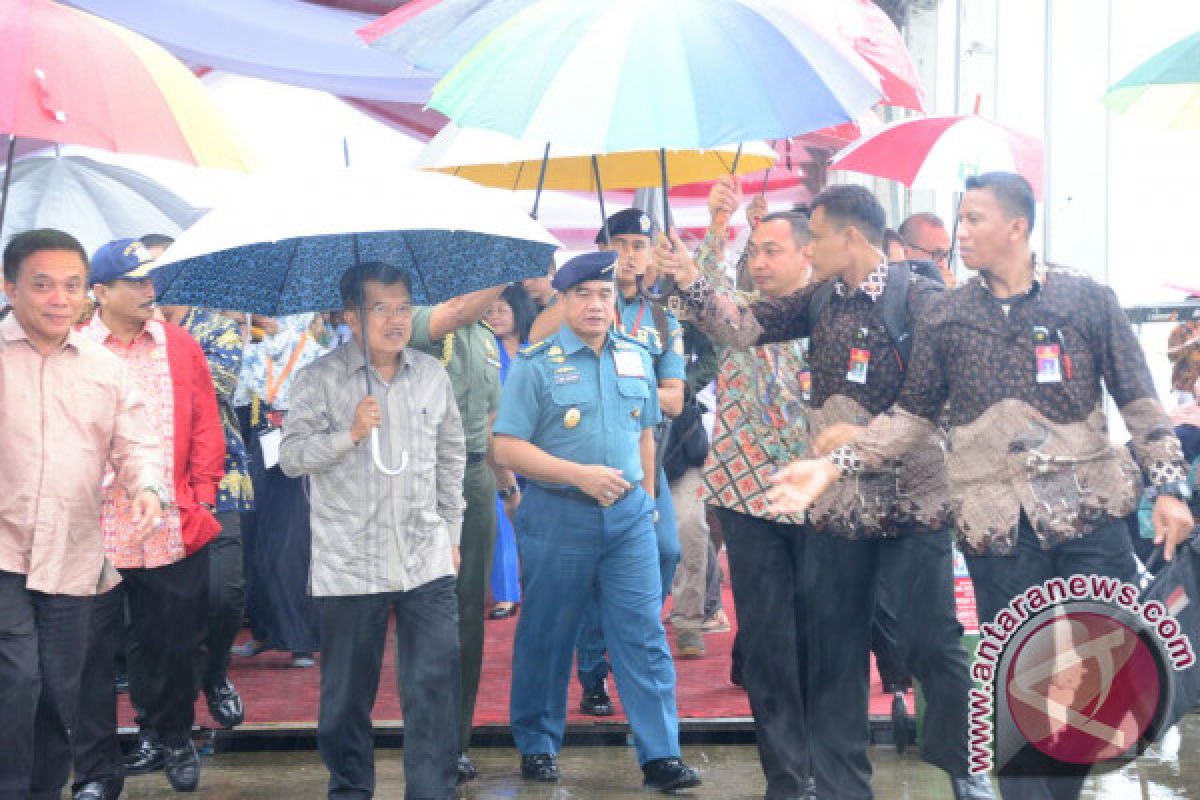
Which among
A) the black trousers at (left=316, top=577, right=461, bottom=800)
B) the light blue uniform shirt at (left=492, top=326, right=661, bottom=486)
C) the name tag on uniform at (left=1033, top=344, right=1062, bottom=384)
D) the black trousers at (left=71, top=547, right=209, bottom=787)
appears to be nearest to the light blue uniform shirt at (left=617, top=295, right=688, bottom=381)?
the light blue uniform shirt at (left=492, top=326, right=661, bottom=486)

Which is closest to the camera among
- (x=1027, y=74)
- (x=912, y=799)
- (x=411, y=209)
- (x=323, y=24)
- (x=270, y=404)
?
(x=411, y=209)

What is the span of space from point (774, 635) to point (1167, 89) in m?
2.48

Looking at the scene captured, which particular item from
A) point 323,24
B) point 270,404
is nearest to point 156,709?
point 270,404

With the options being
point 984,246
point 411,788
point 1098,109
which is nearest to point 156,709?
point 411,788

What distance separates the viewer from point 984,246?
15.7ft

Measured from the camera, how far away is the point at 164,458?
18.5ft

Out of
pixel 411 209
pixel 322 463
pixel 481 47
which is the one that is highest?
pixel 481 47

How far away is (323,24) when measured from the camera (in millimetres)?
10867

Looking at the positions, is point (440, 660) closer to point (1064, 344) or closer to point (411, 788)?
point (411, 788)

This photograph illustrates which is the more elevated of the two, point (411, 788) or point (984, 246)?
point (984, 246)

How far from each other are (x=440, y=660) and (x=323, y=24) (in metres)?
6.67

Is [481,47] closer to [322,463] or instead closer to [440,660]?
[322,463]

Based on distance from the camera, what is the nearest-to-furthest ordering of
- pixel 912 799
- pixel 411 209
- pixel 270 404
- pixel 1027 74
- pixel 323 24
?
1. pixel 411 209
2. pixel 912 799
3. pixel 270 404
4. pixel 1027 74
5. pixel 323 24

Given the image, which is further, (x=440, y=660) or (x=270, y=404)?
(x=270, y=404)
